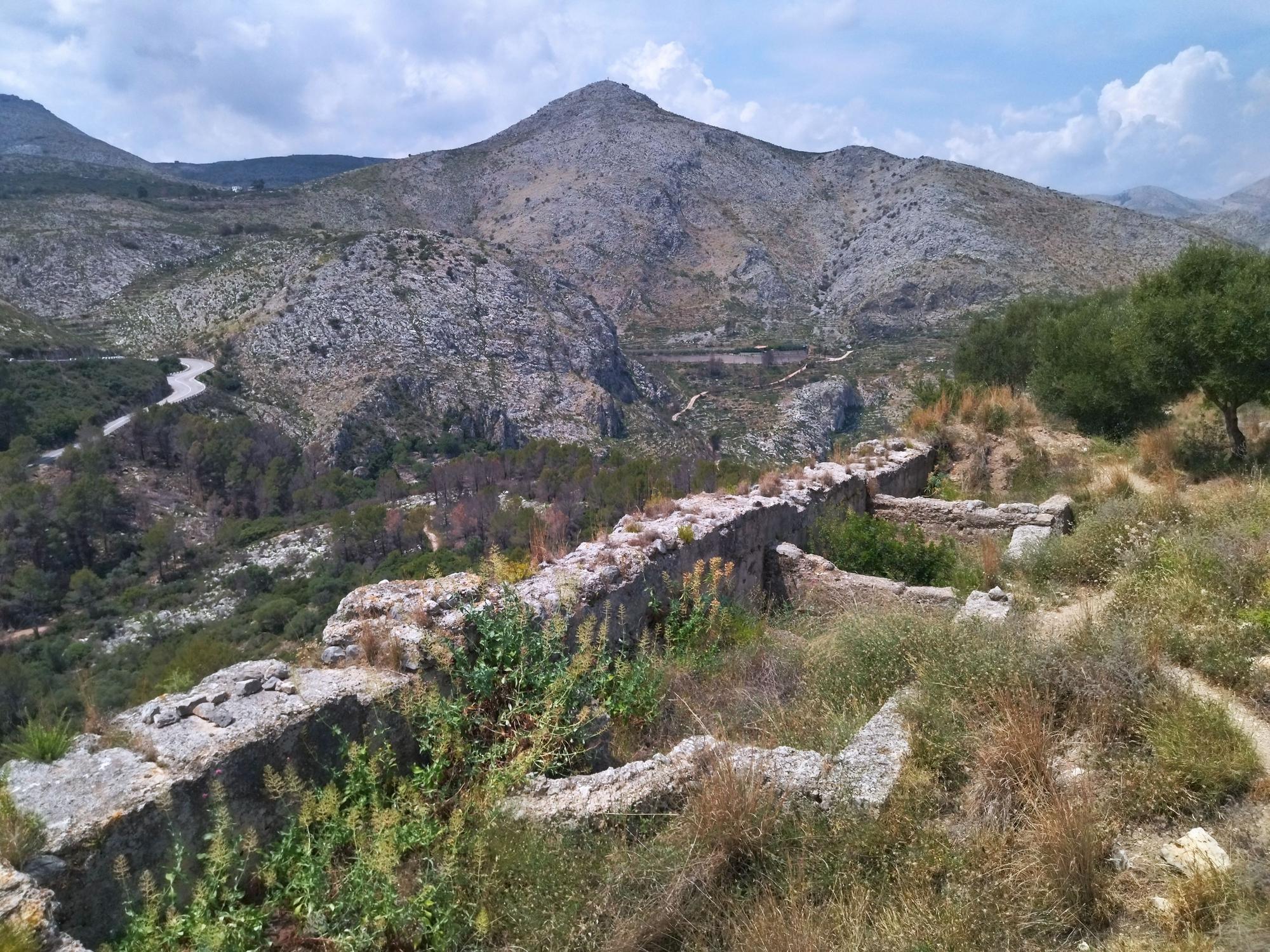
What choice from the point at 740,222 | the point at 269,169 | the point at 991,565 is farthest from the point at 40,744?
the point at 269,169

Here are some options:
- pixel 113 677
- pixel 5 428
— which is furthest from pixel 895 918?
pixel 5 428

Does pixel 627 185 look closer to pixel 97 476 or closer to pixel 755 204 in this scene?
pixel 755 204

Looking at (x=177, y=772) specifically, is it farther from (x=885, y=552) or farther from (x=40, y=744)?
(x=885, y=552)

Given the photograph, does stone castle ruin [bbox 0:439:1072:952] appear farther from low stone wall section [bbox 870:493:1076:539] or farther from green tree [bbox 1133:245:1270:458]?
green tree [bbox 1133:245:1270:458]

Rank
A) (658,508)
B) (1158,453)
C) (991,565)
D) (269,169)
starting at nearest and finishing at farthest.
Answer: (991,565) < (658,508) < (1158,453) < (269,169)

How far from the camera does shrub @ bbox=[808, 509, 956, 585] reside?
8250 millimetres

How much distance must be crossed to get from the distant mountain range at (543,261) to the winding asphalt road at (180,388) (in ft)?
6.28

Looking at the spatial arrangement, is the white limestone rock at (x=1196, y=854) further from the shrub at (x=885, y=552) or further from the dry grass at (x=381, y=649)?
the shrub at (x=885, y=552)

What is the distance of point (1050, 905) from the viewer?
9.57 feet

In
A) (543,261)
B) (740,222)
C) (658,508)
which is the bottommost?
(658,508)

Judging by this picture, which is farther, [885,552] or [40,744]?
[885,552]

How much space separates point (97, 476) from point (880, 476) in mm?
36767

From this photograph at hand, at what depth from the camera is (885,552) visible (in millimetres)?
8344

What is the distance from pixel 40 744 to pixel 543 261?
90.1 m
